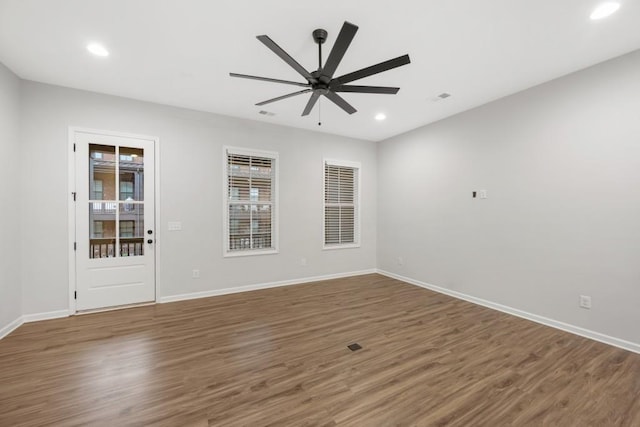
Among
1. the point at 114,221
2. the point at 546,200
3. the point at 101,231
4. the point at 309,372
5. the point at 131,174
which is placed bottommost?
the point at 309,372

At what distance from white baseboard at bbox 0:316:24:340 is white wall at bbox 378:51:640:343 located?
573 cm

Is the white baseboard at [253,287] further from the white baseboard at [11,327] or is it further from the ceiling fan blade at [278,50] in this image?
the ceiling fan blade at [278,50]

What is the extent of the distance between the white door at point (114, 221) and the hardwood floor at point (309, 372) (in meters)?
0.40

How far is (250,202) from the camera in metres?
4.74

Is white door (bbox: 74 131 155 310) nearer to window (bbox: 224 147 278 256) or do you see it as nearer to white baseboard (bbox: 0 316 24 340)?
white baseboard (bbox: 0 316 24 340)

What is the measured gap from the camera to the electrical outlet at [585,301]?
9.53 ft

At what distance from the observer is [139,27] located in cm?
231

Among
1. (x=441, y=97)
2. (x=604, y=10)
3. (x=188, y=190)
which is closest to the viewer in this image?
(x=604, y=10)

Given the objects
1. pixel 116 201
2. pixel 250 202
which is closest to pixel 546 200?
pixel 250 202

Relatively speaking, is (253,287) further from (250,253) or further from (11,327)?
(11,327)

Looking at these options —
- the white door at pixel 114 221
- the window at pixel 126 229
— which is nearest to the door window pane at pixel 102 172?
the white door at pixel 114 221

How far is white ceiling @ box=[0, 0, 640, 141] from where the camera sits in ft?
6.88

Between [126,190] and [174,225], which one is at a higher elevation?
[126,190]

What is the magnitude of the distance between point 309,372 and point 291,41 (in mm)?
3006
